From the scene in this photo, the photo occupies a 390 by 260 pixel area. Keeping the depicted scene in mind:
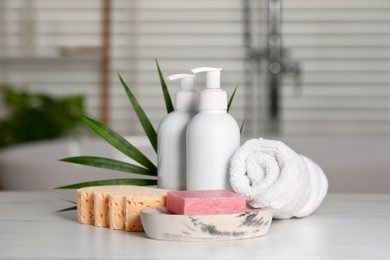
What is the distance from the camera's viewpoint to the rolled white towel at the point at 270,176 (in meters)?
1.08

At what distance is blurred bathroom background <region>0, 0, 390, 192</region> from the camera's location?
411cm

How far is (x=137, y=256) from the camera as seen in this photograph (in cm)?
92

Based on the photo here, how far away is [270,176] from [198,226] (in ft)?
0.48

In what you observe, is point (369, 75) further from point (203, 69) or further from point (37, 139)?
point (203, 69)

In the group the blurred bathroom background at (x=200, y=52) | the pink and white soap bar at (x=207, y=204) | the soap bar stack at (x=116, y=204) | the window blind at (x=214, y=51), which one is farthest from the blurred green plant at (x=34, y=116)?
the pink and white soap bar at (x=207, y=204)

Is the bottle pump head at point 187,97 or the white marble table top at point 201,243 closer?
the white marble table top at point 201,243

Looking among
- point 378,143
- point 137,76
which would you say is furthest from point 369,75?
point 137,76

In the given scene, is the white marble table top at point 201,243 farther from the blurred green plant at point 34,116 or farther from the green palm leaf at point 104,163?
the blurred green plant at point 34,116

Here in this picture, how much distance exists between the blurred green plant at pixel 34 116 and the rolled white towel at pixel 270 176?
2.87 metres

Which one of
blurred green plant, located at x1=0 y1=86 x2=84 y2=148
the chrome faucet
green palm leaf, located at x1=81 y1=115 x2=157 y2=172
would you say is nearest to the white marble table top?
green palm leaf, located at x1=81 y1=115 x2=157 y2=172

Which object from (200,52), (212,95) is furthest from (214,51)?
(212,95)

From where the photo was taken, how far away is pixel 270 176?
43.2 inches

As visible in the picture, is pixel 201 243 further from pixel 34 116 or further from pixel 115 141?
pixel 34 116

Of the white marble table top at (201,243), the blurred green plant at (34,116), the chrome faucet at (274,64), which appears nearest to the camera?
the white marble table top at (201,243)
